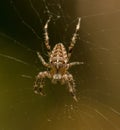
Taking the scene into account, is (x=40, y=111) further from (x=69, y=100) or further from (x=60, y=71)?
(x=60, y=71)

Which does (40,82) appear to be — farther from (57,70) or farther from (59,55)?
(59,55)

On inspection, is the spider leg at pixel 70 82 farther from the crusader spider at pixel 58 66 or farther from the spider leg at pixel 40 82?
the spider leg at pixel 40 82

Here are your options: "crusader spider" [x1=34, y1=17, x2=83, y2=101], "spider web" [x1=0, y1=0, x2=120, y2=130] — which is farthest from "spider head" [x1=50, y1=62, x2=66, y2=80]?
"spider web" [x1=0, y1=0, x2=120, y2=130]

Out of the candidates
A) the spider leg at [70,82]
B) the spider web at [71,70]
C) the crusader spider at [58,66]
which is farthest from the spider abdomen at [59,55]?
the spider web at [71,70]

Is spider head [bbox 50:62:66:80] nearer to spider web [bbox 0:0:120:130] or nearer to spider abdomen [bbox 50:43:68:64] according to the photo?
spider abdomen [bbox 50:43:68:64]

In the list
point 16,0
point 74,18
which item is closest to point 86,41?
point 74,18

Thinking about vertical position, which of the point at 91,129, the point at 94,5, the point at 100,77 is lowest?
the point at 91,129
